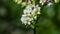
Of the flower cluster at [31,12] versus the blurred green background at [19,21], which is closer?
the flower cluster at [31,12]

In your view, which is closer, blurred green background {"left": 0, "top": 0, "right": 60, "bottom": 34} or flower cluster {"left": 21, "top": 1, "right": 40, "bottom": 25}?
flower cluster {"left": 21, "top": 1, "right": 40, "bottom": 25}

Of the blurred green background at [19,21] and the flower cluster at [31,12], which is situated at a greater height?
the flower cluster at [31,12]

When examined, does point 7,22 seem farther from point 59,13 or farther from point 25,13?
point 25,13

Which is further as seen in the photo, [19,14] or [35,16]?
[19,14]

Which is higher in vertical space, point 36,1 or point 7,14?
point 36,1

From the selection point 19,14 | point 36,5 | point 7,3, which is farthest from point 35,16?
point 7,3

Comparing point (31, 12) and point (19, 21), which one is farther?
point (19, 21)

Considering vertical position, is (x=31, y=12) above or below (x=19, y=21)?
above

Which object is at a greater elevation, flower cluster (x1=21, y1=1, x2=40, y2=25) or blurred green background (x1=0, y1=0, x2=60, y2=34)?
flower cluster (x1=21, y1=1, x2=40, y2=25)
